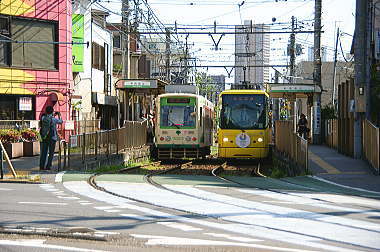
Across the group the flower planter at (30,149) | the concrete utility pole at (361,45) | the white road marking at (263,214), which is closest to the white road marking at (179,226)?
the white road marking at (263,214)

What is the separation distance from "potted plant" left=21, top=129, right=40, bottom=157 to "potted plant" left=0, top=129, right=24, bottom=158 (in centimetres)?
32

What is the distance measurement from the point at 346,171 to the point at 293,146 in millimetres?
2990

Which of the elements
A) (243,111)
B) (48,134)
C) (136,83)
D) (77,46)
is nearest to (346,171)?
(243,111)

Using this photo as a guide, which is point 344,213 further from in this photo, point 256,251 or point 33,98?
point 33,98

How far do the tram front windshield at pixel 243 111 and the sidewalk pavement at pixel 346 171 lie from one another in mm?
3181

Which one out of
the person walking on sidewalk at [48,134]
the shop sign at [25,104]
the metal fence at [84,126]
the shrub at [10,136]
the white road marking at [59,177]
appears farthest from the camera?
the metal fence at [84,126]

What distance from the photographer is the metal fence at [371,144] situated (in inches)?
797

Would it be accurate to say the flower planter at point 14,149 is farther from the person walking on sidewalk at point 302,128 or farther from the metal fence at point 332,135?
the metal fence at point 332,135

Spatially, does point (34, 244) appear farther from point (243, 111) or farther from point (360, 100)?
point (243, 111)

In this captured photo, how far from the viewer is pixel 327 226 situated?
10.3 m

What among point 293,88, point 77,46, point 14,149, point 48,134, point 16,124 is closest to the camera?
point 48,134

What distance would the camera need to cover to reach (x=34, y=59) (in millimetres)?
35438

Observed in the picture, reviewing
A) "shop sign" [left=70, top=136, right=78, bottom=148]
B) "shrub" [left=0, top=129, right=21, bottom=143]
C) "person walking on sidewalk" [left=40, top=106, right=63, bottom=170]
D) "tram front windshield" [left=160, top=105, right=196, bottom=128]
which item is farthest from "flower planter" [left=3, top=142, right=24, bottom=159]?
"tram front windshield" [left=160, top=105, right=196, bottom=128]

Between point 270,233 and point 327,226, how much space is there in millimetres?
1226
